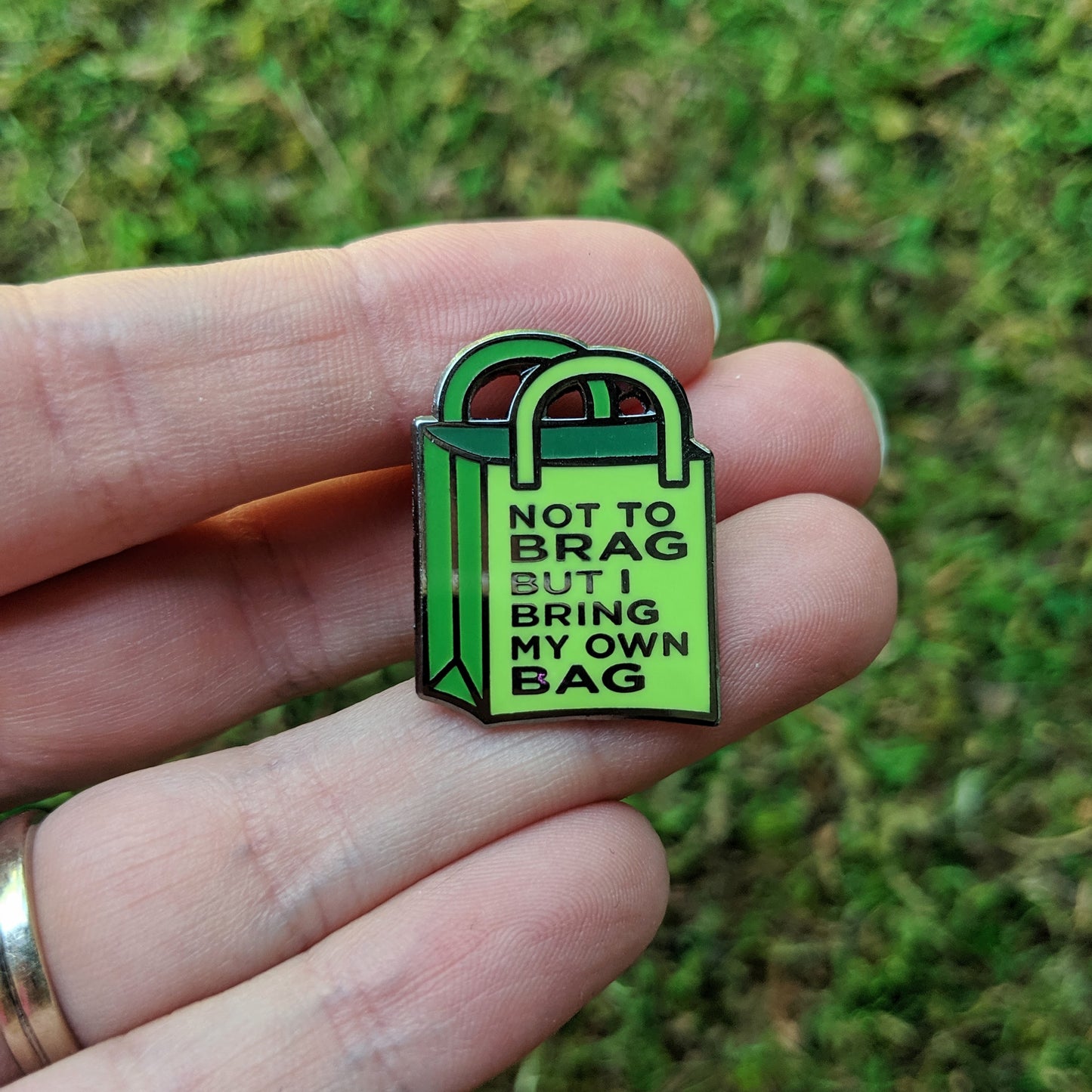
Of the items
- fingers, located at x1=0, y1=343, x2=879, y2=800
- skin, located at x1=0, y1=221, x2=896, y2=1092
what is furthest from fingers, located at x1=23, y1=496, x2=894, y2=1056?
fingers, located at x1=0, y1=343, x2=879, y2=800

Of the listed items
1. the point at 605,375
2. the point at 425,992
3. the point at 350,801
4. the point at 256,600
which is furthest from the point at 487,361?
the point at 425,992

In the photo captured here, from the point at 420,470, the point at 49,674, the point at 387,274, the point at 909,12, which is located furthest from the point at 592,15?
the point at 49,674

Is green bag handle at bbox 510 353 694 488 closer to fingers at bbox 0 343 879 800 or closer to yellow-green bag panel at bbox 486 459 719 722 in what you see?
yellow-green bag panel at bbox 486 459 719 722

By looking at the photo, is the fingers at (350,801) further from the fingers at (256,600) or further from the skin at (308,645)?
the fingers at (256,600)

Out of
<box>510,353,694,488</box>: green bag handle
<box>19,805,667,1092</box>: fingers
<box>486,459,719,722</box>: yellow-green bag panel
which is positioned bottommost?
<box>19,805,667,1092</box>: fingers

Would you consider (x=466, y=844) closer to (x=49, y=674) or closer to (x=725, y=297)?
(x=49, y=674)

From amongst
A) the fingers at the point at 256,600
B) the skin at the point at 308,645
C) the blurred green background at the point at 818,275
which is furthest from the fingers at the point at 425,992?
the blurred green background at the point at 818,275

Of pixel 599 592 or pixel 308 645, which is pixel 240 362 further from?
pixel 599 592
